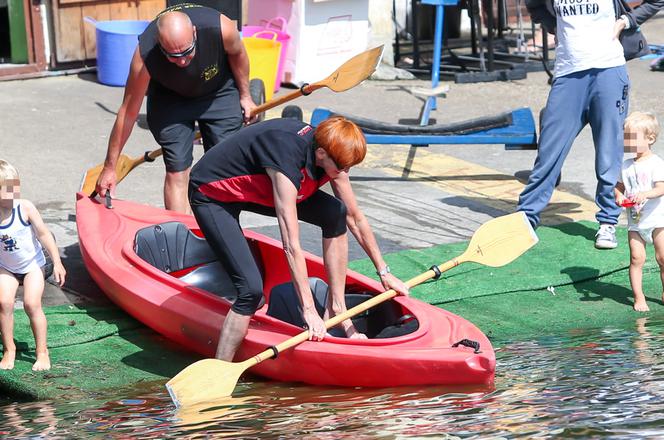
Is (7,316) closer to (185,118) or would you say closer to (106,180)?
(106,180)

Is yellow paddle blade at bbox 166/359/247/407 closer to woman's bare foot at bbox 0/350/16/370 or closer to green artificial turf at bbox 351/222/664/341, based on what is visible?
woman's bare foot at bbox 0/350/16/370

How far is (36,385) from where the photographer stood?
550 centimetres

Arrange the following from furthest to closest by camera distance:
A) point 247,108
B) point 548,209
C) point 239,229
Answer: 1. point 548,209
2. point 247,108
3. point 239,229

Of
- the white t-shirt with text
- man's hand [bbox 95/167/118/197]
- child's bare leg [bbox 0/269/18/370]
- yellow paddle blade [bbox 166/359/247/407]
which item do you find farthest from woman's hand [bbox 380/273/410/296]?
the white t-shirt with text

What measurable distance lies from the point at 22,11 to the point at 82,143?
2546mm

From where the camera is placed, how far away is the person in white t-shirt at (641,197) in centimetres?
645

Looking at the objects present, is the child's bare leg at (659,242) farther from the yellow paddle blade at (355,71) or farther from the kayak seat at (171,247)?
the kayak seat at (171,247)

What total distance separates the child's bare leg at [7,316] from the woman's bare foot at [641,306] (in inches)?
133

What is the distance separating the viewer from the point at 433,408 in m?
4.80

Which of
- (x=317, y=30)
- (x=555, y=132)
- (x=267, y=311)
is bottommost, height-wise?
(x=267, y=311)

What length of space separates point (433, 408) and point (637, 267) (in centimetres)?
222

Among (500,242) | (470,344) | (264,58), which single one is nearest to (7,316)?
(470,344)

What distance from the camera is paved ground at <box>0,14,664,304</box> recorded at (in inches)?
320

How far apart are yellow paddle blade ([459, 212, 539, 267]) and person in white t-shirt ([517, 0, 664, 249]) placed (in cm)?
147
